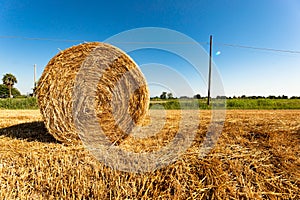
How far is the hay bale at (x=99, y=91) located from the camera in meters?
3.04

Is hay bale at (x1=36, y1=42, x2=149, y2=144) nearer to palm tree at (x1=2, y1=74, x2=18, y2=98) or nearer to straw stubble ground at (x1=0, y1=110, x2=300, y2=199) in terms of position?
straw stubble ground at (x1=0, y1=110, x2=300, y2=199)

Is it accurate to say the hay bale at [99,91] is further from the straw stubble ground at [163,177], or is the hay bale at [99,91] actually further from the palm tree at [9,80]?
the palm tree at [9,80]

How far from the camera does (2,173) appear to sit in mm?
1976

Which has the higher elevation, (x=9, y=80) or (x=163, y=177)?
A: (x=9, y=80)

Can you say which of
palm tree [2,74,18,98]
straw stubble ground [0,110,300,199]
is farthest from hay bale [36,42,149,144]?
palm tree [2,74,18,98]

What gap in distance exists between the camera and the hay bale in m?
3.04

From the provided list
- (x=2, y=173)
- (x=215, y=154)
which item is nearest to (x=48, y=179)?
(x=2, y=173)

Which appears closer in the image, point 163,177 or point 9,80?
point 163,177

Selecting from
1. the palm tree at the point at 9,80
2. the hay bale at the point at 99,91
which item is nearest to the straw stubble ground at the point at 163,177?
the hay bale at the point at 99,91

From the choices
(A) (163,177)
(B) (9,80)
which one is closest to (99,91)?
(A) (163,177)

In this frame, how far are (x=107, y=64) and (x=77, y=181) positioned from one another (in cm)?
190

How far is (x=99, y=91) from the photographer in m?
3.24

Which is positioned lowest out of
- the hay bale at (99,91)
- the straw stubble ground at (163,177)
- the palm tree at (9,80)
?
the straw stubble ground at (163,177)

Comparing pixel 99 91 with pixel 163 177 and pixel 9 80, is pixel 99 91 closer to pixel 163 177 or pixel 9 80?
pixel 163 177
